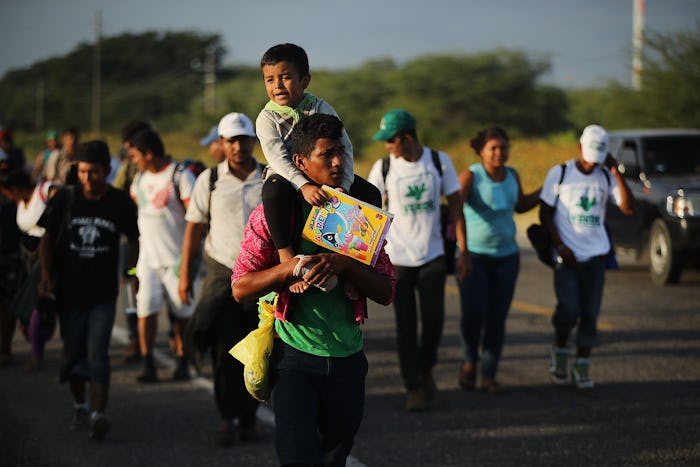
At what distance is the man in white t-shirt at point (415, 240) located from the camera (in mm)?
7551

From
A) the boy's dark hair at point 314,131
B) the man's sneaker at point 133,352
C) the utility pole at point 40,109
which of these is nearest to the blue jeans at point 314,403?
the boy's dark hair at point 314,131

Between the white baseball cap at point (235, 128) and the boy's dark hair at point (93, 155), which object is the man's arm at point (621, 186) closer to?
the white baseball cap at point (235, 128)

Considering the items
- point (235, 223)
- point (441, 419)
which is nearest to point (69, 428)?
point (235, 223)

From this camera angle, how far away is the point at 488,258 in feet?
26.6

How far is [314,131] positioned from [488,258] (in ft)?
13.5

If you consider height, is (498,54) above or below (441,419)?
above

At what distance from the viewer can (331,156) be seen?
13.8 feet

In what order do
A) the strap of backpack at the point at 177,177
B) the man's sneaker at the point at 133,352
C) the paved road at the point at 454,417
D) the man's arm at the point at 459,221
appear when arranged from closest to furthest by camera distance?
the paved road at the point at 454,417, the man's arm at the point at 459,221, the strap of backpack at the point at 177,177, the man's sneaker at the point at 133,352

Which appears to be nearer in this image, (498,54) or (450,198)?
(450,198)

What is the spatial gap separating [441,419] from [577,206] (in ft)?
6.63

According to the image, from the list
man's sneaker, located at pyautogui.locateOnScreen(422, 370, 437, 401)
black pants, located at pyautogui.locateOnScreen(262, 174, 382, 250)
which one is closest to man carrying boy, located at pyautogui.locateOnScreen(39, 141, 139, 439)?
man's sneaker, located at pyautogui.locateOnScreen(422, 370, 437, 401)

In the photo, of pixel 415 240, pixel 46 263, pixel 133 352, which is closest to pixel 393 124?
pixel 415 240

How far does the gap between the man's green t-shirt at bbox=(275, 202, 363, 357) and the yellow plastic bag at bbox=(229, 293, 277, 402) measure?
0.08 m

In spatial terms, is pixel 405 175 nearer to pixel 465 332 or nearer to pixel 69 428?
pixel 465 332
